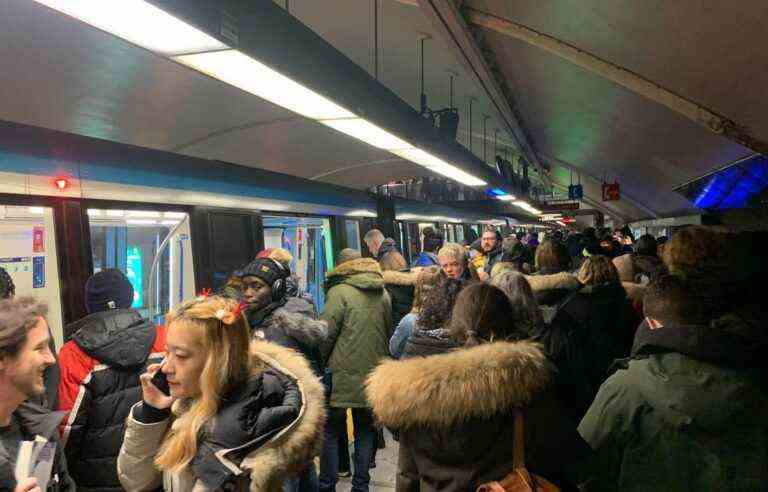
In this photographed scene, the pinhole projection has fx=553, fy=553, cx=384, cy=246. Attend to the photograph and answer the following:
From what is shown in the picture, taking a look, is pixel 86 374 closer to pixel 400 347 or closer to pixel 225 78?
pixel 225 78

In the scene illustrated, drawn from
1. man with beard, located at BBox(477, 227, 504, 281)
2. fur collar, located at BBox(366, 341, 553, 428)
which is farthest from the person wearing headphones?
man with beard, located at BBox(477, 227, 504, 281)

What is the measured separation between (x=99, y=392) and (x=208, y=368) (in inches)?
29.9

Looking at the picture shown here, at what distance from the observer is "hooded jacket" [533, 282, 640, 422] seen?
2865 millimetres

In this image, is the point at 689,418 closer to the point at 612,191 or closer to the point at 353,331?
the point at 353,331

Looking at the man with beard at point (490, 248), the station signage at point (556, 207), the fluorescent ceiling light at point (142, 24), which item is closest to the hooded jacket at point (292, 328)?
the fluorescent ceiling light at point (142, 24)

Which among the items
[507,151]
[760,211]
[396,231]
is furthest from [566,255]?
[507,151]

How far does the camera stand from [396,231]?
9.40 metres

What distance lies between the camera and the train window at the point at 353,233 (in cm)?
766

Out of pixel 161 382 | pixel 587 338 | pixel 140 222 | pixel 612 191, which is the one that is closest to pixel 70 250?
pixel 140 222

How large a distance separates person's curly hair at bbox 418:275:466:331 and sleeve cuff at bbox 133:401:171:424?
1.20m

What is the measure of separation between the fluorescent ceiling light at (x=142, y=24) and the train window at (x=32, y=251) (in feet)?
7.00

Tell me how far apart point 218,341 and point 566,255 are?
288 centimetres

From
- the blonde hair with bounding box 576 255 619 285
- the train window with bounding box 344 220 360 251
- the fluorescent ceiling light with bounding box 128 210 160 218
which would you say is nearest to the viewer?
the blonde hair with bounding box 576 255 619 285

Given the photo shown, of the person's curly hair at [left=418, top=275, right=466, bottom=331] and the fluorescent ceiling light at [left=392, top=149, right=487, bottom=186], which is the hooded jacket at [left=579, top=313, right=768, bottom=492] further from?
the fluorescent ceiling light at [left=392, top=149, right=487, bottom=186]
